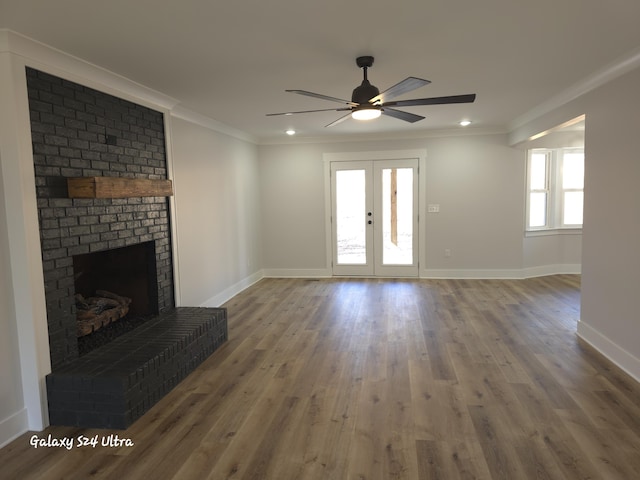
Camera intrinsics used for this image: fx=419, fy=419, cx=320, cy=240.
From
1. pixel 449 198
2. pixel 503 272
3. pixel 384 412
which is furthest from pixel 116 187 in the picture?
pixel 503 272

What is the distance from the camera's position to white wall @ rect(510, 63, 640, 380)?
10.2ft

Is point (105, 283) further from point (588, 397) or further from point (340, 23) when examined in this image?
point (588, 397)

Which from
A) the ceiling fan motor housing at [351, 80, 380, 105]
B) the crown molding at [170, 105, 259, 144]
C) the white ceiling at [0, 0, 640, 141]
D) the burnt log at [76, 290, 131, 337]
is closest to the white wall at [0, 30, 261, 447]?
the white ceiling at [0, 0, 640, 141]

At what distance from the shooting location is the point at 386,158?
687 cm

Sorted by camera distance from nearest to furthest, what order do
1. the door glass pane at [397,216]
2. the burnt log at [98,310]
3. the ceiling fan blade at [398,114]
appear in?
the ceiling fan blade at [398,114], the burnt log at [98,310], the door glass pane at [397,216]

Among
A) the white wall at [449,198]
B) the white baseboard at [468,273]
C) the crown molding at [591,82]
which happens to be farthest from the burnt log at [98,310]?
the white baseboard at [468,273]

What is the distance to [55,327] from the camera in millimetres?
2695

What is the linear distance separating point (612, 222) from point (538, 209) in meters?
3.91

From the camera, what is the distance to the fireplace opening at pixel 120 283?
3.77 meters

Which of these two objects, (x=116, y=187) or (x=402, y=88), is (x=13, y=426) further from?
(x=402, y=88)

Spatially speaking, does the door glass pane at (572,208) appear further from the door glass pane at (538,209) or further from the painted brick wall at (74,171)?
the painted brick wall at (74,171)

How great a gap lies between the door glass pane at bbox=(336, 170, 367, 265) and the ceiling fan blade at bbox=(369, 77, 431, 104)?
4120mm

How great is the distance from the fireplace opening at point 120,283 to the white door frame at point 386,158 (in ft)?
12.0

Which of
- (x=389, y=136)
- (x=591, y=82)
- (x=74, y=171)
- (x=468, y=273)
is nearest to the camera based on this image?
(x=74, y=171)
